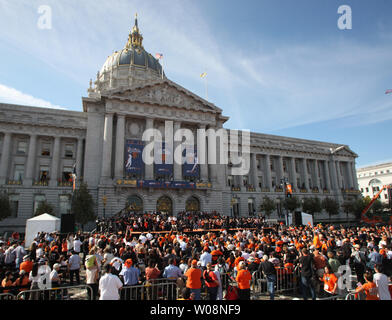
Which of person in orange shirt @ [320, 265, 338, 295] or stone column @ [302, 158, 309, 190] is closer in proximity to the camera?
person in orange shirt @ [320, 265, 338, 295]

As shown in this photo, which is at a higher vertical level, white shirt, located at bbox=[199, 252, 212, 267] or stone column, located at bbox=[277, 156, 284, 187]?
stone column, located at bbox=[277, 156, 284, 187]

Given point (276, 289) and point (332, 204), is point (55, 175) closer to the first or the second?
point (276, 289)

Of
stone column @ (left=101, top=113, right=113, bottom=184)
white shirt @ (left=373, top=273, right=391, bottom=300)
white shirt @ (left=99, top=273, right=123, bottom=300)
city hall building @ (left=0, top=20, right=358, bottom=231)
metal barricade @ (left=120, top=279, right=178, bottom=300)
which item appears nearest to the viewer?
white shirt @ (left=99, top=273, right=123, bottom=300)

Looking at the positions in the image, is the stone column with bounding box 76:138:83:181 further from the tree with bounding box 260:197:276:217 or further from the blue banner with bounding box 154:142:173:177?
the tree with bounding box 260:197:276:217

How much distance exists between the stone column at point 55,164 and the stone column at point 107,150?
8.90 m

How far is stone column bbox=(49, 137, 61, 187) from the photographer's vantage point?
136 feet

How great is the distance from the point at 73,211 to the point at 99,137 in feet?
44.2

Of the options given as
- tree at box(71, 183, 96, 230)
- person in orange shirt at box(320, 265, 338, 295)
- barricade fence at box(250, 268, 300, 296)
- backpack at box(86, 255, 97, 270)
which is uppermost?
tree at box(71, 183, 96, 230)

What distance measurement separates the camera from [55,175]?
4225cm

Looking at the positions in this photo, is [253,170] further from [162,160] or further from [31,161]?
[31,161]

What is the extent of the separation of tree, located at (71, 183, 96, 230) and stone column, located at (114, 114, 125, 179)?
5.97 meters

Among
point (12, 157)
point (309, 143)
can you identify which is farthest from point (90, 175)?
point (309, 143)

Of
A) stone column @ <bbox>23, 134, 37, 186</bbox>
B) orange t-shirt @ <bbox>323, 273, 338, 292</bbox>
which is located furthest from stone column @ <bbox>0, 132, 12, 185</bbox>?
orange t-shirt @ <bbox>323, 273, 338, 292</bbox>

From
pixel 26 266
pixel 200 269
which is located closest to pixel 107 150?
pixel 26 266
